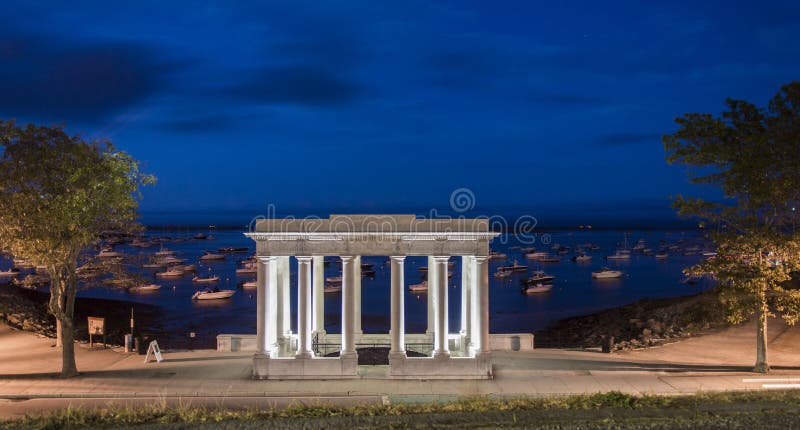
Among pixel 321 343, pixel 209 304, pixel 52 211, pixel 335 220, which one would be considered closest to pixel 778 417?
pixel 335 220

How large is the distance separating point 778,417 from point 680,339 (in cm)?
2247

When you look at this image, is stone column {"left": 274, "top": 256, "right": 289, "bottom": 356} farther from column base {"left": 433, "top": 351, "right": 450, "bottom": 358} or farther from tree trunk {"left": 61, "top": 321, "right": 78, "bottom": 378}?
tree trunk {"left": 61, "top": 321, "right": 78, "bottom": 378}

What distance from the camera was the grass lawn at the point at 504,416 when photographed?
15.6 metres

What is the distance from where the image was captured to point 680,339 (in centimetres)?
3706

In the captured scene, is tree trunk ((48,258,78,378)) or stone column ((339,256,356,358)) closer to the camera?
tree trunk ((48,258,78,378))

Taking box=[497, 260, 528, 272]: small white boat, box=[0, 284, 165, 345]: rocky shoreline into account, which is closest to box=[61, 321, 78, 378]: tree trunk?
box=[0, 284, 165, 345]: rocky shoreline

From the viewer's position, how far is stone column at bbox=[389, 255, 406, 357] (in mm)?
26922

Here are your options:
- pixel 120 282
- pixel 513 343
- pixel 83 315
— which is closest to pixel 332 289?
pixel 83 315

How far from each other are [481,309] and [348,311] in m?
5.93

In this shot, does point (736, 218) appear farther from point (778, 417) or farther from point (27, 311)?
point (27, 311)

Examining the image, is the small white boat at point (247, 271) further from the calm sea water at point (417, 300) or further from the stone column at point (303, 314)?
the stone column at point (303, 314)

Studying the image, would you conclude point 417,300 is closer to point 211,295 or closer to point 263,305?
point 211,295

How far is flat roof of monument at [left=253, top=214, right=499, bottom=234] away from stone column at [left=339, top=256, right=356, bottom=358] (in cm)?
155

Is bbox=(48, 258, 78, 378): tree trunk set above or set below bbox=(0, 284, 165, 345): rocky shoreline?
above
